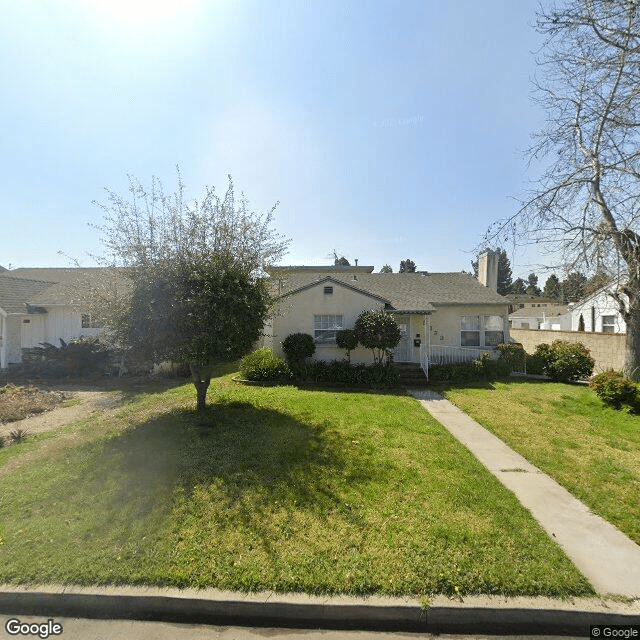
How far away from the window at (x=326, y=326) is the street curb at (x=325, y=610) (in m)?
11.4

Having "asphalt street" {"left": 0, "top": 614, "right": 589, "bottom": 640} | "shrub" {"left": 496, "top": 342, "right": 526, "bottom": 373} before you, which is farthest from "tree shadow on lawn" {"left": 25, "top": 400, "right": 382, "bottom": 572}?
"shrub" {"left": 496, "top": 342, "right": 526, "bottom": 373}

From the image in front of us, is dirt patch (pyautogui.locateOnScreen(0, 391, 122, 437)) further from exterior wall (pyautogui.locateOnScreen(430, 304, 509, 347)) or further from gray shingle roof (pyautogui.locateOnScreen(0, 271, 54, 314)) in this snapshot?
exterior wall (pyautogui.locateOnScreen(430, 304, 509, 347))

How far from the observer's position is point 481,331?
16516 mm

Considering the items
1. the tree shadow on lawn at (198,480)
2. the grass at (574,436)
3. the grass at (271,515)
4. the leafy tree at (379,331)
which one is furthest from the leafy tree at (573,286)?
the tree shadow on lawn at (198,480)

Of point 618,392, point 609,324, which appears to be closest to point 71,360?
point 618,392

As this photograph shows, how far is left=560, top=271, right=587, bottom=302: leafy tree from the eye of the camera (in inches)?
374

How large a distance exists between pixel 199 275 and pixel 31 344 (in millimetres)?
15714

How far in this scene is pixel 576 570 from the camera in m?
3.44

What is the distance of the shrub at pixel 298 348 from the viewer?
523 inches

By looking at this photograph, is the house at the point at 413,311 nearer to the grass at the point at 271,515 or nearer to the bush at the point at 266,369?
the bush at the point at 266,369

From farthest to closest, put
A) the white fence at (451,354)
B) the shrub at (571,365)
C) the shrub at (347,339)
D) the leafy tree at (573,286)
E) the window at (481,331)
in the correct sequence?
the window at (481,331), the white fence at (451,354), the shrub at (571,365), the shrub at (347,339), the leafy tree at (573,286)

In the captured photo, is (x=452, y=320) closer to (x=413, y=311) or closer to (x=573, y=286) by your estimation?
(x=413, y=311)

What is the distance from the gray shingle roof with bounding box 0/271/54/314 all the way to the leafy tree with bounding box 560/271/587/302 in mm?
23406

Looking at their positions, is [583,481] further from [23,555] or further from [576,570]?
[23,555]
